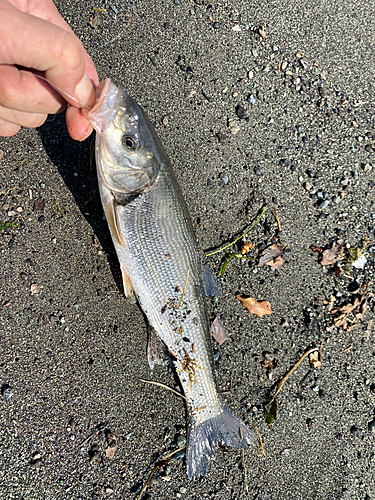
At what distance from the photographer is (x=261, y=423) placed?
328 centimetres

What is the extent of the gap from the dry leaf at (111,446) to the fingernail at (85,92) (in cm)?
273

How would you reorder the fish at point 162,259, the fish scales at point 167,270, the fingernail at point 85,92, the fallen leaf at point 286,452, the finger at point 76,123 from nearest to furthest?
the fingernail at point 85,92
the finger at point 76,123
the fish at point 162,259
the fish scales at point 167,270
the fallen leaf at point 286,452

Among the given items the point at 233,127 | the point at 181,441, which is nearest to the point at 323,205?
the point at 233,127

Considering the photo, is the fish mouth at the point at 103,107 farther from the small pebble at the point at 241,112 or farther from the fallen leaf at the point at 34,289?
the fallen leaf at the point at 34,289

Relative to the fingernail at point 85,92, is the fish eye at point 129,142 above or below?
below

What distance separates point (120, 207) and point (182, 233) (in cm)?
55

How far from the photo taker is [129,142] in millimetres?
2777

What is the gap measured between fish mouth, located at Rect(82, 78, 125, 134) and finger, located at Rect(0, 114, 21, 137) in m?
0.77

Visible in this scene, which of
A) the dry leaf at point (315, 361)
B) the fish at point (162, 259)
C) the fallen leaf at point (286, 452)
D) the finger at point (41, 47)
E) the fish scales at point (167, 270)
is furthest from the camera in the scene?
the dry leaf at point (315, 361)

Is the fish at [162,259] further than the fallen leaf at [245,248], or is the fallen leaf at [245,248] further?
the fallen leaf at [245,248]

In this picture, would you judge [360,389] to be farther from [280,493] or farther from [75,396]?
[75,396]

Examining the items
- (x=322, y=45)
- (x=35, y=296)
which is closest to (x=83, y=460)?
(x=35, y=296)

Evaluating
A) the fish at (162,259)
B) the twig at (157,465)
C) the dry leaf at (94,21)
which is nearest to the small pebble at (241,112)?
the fish at (162,259)

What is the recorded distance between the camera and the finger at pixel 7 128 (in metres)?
2.88
